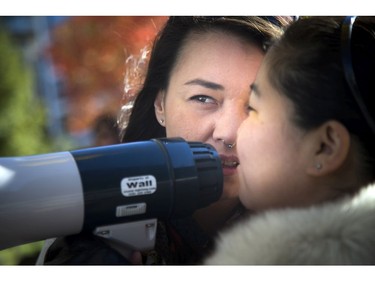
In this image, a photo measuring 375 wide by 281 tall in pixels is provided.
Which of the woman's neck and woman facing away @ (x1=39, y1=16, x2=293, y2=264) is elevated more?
woman facing away @ (x1=39, y1=16, x2=293, y2=264)

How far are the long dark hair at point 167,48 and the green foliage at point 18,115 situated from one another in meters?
0.34

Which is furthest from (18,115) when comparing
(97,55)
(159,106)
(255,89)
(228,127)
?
(255,89)

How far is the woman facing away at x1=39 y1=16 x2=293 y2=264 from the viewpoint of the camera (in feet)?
7.32

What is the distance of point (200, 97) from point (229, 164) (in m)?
0.29

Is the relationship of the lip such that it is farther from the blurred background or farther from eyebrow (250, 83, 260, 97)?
the blurred background

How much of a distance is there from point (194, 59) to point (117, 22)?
344 millimetres

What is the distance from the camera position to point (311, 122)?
2.12 m

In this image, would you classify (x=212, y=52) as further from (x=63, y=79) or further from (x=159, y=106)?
(x=63, y=79)

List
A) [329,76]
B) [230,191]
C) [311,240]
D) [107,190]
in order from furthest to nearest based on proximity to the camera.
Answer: [230,191]
[329,76]
[107,190]
[311,240]

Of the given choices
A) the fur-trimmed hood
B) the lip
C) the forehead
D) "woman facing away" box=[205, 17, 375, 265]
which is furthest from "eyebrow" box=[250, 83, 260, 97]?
the fur-trimmed hood

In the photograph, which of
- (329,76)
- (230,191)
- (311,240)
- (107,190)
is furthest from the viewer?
(230,191)

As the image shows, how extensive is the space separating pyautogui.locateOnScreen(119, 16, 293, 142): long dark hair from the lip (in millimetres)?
268
